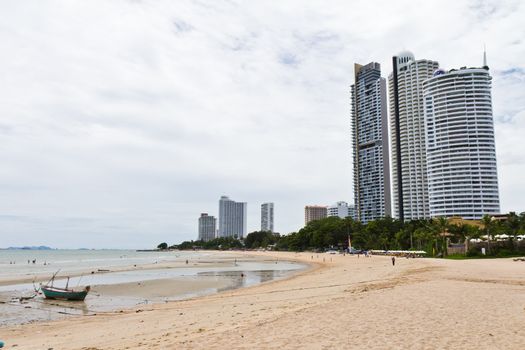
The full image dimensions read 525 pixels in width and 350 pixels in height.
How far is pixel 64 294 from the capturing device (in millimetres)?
29375

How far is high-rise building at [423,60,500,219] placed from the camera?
13825 centimetres

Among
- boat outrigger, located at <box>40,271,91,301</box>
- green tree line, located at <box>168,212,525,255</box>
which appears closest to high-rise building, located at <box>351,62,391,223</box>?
green tree line, located at <box>168,212,525,255</box>

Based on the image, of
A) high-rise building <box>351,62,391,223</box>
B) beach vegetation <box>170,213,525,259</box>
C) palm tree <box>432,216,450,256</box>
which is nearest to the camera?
beach vegetation <box>170,213,525,259</box>

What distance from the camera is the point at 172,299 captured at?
93.1 feet

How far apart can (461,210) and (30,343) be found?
479 feet

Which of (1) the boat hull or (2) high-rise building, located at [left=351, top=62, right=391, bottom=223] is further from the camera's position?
(2) high-rise building, located at [left=351, top=62, right=391, bottom=223]

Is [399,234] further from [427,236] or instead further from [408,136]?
[408,136]

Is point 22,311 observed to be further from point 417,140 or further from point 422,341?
point 417,140

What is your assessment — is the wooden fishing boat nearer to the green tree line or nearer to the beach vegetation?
the beach vegetation

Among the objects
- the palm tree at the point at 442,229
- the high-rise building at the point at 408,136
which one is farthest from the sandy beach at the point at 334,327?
the high-rise building at the point at 408,136

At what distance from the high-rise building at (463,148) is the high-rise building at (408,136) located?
17369 millimetres

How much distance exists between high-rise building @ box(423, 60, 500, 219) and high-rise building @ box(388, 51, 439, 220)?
1737 centimetres

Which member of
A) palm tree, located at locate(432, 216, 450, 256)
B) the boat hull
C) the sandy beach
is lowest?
the boat hull

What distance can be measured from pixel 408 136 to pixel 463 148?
32.4 metres
